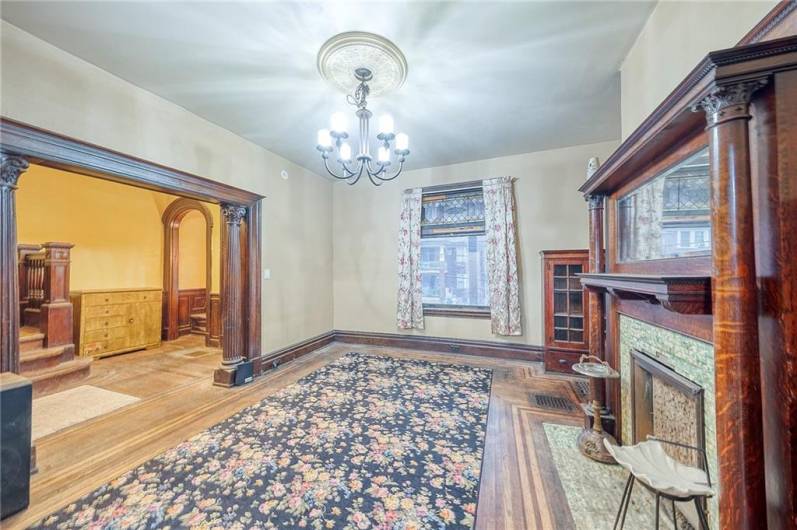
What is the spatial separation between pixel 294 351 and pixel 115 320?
2.92 m

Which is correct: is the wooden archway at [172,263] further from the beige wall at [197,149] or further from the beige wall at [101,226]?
the beige wall at [197,149]

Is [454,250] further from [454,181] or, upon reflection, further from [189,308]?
[189,308]

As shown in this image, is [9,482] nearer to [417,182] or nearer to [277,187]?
[277,187]

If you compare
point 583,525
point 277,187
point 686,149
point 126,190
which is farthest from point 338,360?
point 126,190

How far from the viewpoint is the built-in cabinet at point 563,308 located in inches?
147

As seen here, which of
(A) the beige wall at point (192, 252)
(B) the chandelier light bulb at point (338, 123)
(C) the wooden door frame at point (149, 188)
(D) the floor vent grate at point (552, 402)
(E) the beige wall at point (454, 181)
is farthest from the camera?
(A) the beige wall at point (192, 252)

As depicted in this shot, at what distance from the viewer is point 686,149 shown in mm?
1438

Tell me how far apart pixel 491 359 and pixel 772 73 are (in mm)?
3888

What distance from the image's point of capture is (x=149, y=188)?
9.46 feet

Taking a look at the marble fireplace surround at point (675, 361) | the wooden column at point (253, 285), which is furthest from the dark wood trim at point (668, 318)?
the wooden column at point (253, 285)

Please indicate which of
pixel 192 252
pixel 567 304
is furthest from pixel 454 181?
pixel 192 252

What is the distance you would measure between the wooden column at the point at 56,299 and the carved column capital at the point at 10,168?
240 cm

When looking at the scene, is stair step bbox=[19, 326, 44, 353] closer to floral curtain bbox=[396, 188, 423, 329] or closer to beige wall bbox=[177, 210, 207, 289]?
beige wall bbox=[177, 210, 207, 289]

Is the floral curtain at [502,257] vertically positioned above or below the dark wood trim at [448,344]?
above
